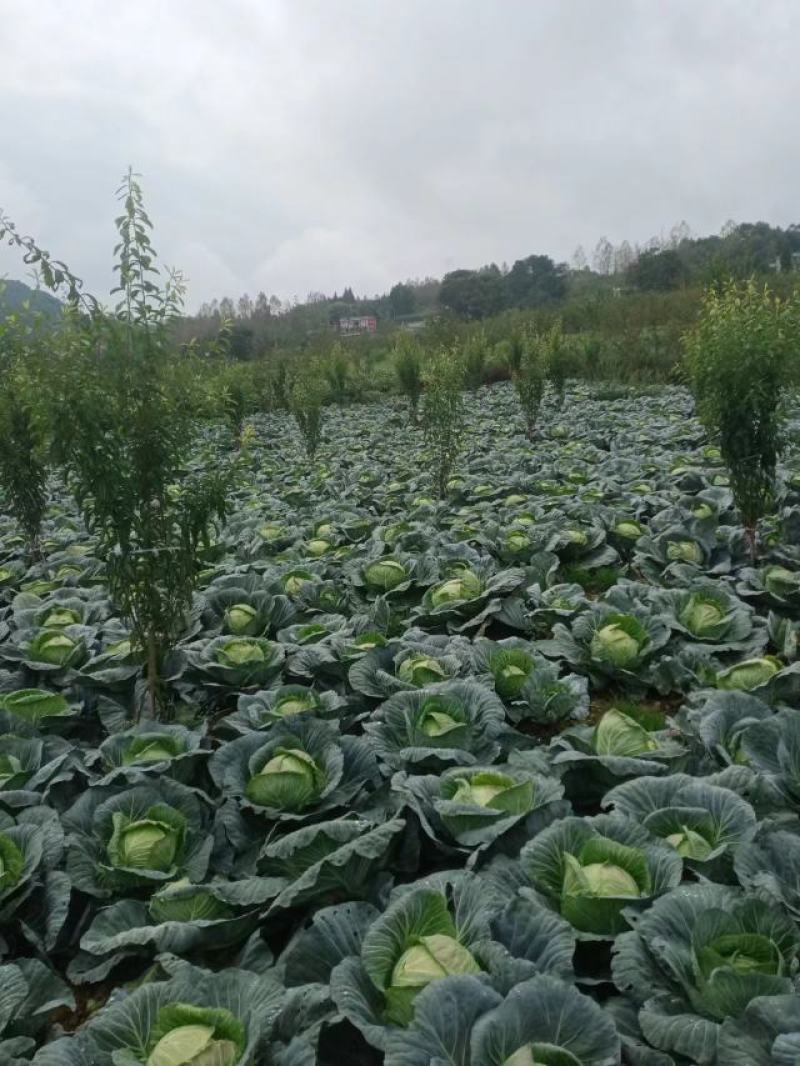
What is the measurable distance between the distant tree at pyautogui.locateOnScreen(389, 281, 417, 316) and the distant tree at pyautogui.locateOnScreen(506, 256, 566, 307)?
1459 centimetres

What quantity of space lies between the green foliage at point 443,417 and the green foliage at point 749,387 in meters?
4.35

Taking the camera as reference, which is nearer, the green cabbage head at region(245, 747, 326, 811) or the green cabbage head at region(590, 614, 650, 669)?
the green cabbage head at region(245, 747, 326, 811)

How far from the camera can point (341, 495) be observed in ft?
32.4

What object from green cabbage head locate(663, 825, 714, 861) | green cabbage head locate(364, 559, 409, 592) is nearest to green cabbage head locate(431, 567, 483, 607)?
green cabbage head locate(364, 559, 409, 592)

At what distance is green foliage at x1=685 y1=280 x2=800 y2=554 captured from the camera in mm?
→ 5652

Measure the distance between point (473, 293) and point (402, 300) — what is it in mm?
21371

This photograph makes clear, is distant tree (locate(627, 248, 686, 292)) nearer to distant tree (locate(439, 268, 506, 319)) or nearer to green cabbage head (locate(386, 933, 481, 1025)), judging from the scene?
distant tree (locate(439, 268, 506, 319))

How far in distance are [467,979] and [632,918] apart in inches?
22.7

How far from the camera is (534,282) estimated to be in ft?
195

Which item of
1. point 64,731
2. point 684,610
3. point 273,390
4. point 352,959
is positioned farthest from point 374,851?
point 273,390

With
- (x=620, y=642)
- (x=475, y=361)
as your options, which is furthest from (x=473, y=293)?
(x=620, y=642)

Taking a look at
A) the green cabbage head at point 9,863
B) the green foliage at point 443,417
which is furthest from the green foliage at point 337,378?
the green cabbage head at point 9,863

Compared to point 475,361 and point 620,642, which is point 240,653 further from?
point 475,361

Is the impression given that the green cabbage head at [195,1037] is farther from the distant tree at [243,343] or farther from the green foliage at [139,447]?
the distant tree at [243,343]
